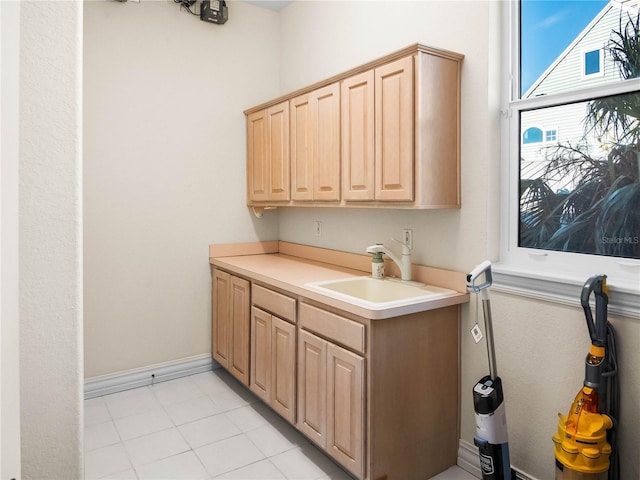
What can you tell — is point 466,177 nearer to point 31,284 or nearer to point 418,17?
point 418,17

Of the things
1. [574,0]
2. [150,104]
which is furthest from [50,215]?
[150,104]

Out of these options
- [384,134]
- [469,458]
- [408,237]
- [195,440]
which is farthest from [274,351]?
[384,134]

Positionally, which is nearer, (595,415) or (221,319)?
(595,415)

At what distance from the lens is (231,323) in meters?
3.33

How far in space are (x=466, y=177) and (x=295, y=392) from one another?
4.88 ft

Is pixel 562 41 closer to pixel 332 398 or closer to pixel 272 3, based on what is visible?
pixel 332 398

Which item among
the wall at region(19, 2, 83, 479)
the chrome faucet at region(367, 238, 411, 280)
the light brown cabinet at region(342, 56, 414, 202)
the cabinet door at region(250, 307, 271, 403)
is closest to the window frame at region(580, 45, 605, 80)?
the light brown cabinet at region(342, 56, 414, 202)

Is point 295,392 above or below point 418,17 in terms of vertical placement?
below

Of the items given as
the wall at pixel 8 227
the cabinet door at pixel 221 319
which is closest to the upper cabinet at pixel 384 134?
the cabinet door at pixel 221 319

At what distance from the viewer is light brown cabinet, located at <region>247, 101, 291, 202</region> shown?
10.7 feet

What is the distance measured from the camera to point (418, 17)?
8.39 ft

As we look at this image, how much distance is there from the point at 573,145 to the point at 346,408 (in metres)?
1.58

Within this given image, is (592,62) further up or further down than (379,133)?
further up

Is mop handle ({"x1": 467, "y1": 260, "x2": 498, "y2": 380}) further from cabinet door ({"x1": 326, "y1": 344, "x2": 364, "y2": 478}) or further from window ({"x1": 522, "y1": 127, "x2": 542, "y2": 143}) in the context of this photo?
window ({"x1": 522, "y1": 127, "x2": 542, "y2": 143})
